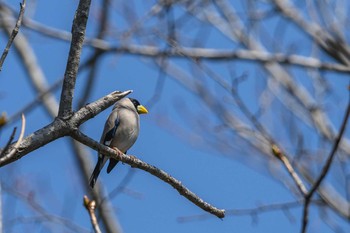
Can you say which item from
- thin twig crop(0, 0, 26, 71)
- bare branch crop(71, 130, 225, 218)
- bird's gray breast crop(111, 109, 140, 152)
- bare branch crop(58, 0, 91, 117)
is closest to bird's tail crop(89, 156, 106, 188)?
bird's gray breast crop(111, 109, 140, 152)

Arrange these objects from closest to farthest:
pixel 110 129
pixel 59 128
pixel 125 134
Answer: pixel 59 128
pixel 125 134
pixel 110 129

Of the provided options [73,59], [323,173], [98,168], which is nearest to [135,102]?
[98,168]

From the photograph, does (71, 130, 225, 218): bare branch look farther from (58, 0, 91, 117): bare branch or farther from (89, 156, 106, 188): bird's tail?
(89, 156, 106, 188): bird's tail

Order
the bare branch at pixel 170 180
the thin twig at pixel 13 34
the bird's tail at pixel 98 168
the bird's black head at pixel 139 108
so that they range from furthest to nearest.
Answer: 1. the bird's black head at pixel 139 108
2. the bird's tail at pixel 98 168
3. the bare branch at pixel 170 180
4. the thin twig at pixel 13 34

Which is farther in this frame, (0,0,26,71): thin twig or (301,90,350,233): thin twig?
(0,0,26,71): thin twig

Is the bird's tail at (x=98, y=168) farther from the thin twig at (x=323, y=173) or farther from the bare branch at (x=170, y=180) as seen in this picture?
the thin twig at (x=323, y=173)

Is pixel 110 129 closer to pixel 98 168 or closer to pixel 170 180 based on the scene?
pixel 98 168

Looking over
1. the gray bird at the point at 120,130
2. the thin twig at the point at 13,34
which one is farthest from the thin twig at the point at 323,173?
the gray bird at the point at 120,130

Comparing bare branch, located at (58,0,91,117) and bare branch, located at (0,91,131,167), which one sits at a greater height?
bare branch, located at (58,0,91,117)

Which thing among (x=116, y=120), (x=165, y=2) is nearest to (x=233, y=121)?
(x=165, y=2)

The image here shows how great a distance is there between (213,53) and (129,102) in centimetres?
139

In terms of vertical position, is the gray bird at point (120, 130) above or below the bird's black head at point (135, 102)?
below

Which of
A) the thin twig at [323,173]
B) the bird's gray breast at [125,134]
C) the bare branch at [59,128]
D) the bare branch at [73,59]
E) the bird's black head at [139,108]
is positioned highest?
the bird's black head at [139,108]

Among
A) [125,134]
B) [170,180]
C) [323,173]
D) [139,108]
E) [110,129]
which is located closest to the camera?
[323,173]
